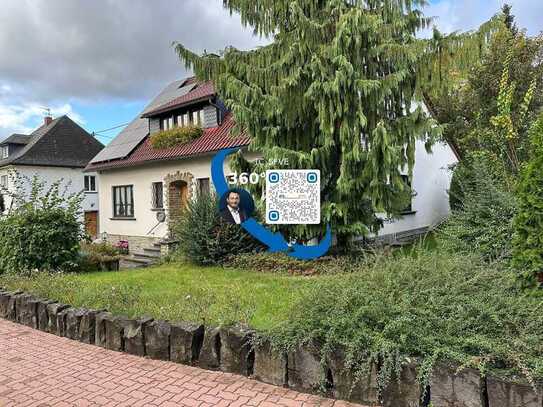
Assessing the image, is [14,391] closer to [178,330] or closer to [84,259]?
[178,330]

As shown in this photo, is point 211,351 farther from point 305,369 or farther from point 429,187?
point 429,187

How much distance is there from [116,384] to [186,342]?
0.74m

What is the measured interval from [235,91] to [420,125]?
12.5 feet

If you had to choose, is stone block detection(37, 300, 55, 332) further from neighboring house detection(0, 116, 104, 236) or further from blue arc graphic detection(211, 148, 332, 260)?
neighboring house detection(0, 116, 104, 236)

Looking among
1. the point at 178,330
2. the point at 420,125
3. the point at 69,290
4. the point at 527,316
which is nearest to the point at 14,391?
the point at 178,330

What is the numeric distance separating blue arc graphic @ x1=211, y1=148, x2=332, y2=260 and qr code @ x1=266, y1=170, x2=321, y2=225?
48 cm

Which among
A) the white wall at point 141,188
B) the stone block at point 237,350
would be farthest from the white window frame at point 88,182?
the stone block at point 237,350

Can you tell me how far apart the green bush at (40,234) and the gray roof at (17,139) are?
23.2 m

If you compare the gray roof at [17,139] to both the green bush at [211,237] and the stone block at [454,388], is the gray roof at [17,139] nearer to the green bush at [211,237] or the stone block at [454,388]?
the green bush at [211,237]

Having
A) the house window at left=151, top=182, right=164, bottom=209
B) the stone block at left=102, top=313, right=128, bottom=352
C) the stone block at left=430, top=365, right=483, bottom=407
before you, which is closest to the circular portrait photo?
the stone block at left=102, top=313, right=128, bottom=352

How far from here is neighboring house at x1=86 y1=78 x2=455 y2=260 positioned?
45.2 feet

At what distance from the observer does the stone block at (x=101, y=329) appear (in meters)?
4.82

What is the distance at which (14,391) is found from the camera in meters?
3.78

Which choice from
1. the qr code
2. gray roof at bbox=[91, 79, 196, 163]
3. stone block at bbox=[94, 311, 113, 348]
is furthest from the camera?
gray roof at bbox=[91, 79, 196, 163]
